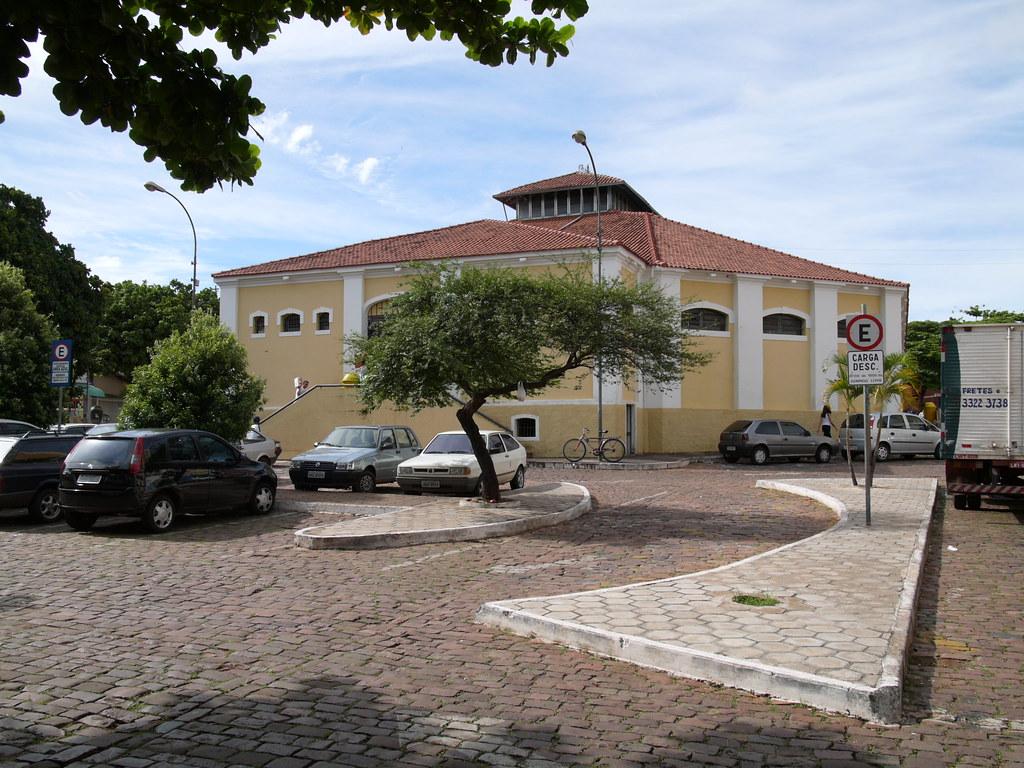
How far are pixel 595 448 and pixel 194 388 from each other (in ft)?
48.8

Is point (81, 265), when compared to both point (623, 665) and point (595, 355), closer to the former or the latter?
point (595, 355)

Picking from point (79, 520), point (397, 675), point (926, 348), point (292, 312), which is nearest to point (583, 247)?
point (292, 312)

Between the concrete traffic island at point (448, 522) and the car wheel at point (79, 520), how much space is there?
3259 mm

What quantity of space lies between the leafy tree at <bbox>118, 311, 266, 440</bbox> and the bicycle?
12619 mm

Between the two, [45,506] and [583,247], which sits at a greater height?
→ [583,247]

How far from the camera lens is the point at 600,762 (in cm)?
439

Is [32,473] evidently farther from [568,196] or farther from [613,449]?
[568,196]

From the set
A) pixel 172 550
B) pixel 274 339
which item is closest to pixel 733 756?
pixel 172 550

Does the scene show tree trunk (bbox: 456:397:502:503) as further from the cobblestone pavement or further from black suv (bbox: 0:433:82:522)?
black suv (bbox: 0:433:82:522)

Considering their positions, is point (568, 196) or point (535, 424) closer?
point (535, 424)

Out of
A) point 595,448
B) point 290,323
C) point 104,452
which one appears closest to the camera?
point 104,452

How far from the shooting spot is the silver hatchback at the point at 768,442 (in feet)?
95.9

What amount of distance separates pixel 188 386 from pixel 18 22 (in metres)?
15.4

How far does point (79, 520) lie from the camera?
13078 mm
